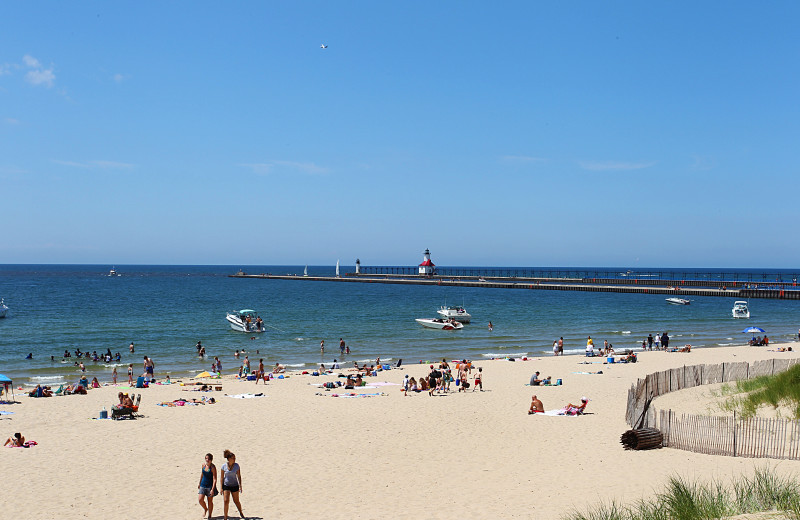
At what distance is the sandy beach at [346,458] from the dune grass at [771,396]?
1.48 m

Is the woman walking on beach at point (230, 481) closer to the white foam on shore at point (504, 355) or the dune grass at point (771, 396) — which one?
the dune grass at point (771, 396)

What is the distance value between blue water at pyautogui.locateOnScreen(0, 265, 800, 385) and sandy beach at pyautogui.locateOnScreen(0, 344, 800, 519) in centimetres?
1287

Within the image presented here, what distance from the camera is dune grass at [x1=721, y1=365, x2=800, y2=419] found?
1780 centimetres

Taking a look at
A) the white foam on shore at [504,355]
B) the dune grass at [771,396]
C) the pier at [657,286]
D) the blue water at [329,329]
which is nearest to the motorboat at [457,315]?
the blue water at [329,329]

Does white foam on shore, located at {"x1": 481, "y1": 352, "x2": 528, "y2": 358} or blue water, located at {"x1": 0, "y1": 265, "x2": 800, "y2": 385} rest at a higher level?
blue water, located at {"x1": 0, "y1": 265, "x2": 800, "y2": 385}

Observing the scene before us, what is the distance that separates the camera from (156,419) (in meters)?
21.5

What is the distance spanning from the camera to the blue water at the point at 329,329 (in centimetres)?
4022

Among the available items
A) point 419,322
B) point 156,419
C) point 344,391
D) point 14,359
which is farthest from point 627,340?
point 14,359

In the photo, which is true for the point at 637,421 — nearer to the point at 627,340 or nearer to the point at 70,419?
the point at 70,419

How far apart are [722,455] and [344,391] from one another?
15688 mm

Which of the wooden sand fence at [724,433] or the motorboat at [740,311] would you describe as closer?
the wooden sand fence at [724,433]

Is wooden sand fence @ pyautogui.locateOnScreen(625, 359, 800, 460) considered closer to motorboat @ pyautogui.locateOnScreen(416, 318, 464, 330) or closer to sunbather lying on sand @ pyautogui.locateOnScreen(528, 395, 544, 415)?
sunbather lying on sand @ pyautogui.locateOnScreen(528, 395, 544, 415)

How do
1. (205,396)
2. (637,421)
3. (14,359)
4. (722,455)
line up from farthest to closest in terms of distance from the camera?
(14,359) < (205,396) < (637,421) < (722,455)

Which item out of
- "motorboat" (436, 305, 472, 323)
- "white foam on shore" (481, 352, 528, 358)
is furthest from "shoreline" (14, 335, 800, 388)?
"motorboat" (436, 305, 472, 323)
